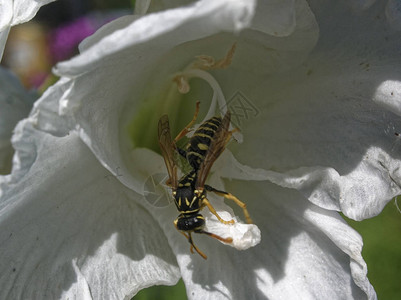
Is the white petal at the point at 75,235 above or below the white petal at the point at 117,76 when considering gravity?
below

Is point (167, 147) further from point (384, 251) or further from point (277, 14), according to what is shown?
point (384, 251)

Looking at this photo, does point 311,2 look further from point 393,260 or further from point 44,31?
point 44,31

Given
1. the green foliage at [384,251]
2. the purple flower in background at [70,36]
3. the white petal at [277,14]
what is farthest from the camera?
the purple flower in background at [70,36]

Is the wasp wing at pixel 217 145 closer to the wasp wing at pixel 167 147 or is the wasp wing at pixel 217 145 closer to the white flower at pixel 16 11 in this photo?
the wasp wing at pixel 167 147

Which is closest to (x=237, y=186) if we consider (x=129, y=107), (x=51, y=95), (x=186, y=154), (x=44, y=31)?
(x=186, y=154)

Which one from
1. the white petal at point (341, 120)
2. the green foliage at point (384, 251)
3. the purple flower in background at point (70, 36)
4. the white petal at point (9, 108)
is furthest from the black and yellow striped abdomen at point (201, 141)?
the purple flower in background at point (70, 36)

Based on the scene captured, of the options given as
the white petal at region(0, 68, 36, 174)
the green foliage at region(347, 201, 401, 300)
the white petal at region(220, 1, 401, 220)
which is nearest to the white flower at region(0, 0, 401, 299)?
the white petal at region(220, 1, 401, 220)
